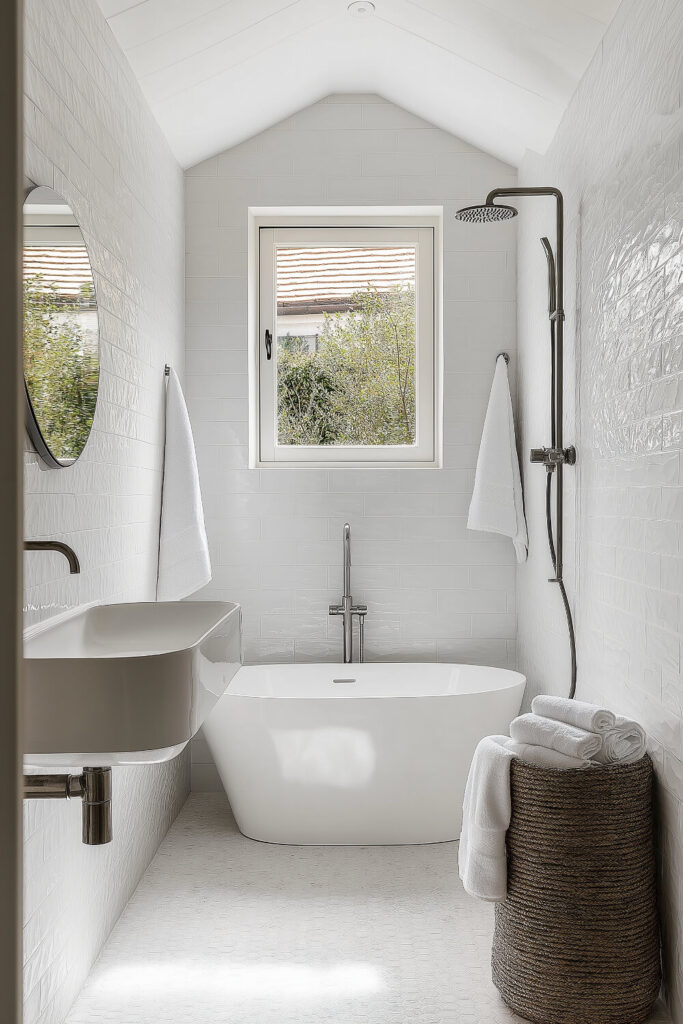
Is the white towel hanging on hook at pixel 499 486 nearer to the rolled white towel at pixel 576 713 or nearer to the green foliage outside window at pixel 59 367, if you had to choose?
the rolled white towel at pixel 576 713

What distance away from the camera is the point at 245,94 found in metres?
3.47

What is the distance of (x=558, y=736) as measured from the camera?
2148 mm

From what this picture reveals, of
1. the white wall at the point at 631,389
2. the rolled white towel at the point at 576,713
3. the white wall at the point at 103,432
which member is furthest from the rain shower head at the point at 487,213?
the rolled white towel at the point at 576,713

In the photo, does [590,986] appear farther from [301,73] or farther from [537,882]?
[301,73]

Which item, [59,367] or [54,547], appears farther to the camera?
[59,367]

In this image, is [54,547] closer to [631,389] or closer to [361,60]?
[631,389]

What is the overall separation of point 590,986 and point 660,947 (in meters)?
0.23

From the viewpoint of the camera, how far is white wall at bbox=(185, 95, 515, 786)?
393cm

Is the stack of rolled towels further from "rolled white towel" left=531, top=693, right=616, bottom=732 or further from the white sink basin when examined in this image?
the white sink basin

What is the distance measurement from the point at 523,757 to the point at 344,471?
1.98 metres

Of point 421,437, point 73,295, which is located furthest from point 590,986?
point 421,437

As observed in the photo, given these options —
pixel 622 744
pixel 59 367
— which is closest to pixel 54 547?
pixel 59 367

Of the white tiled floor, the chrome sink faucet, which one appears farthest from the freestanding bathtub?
the chrome sink faucet

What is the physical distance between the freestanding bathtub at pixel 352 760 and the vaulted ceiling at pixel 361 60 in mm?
2183
